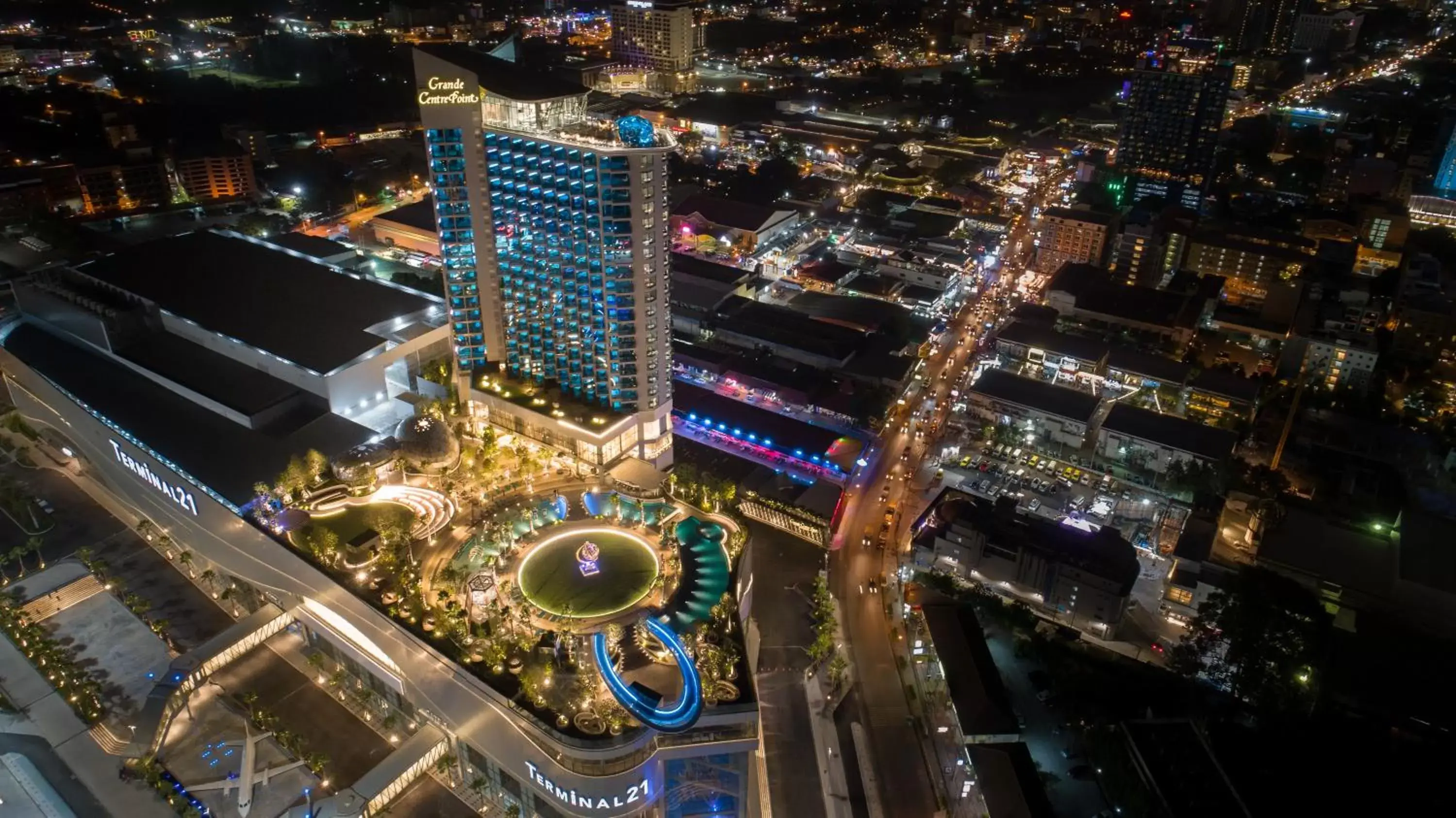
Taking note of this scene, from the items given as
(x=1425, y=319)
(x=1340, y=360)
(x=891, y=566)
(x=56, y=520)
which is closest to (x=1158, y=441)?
(x=891, y=566)

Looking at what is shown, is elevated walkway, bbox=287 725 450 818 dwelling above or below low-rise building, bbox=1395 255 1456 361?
below

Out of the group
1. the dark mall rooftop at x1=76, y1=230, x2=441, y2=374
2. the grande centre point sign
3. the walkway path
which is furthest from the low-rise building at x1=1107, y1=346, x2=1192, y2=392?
the walkway path

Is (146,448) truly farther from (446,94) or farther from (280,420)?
(446,94)

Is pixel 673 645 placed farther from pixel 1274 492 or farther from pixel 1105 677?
pixel 1274 492

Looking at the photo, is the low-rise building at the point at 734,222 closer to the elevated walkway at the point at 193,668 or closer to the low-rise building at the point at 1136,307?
the low-rise building at the point at 1136,307

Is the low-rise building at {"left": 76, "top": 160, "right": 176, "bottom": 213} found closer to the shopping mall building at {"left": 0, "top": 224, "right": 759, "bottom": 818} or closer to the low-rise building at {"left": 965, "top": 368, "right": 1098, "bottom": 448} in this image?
the shopping mall building at {"left": 0, "top": 224, "right": 759, "bottom": 818}

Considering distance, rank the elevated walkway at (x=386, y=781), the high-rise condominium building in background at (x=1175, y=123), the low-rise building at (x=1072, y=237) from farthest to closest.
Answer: the high-rise condominium building in background at (x=1175, y=123) → the low-rise building at (x=1072, y=237) → the elevated walkway at (x=386, y=781)

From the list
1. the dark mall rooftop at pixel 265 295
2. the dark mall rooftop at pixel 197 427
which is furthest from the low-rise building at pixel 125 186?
the dark mall rooftop at pixel 197 427
